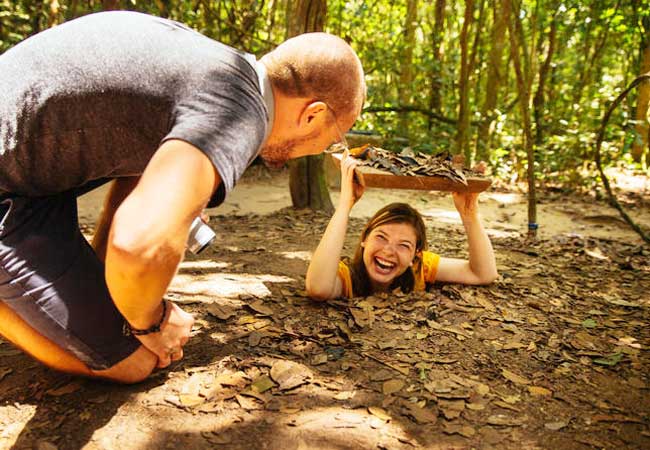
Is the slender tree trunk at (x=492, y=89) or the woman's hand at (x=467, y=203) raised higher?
the slender tree trunk at (x=492, y=89)

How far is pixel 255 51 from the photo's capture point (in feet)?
26.9

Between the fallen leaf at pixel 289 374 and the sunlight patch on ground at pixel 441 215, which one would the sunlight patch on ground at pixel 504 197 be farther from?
the fallen leaf at pixel 289 374

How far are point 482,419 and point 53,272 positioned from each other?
1.49 meters

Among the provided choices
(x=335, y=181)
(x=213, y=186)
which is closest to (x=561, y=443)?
(x=213, y=186)

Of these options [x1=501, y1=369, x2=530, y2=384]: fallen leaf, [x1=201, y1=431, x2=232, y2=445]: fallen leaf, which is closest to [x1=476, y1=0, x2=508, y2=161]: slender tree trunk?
[x1=501, y1=369, x2=530, y2=384]: fallen leaf

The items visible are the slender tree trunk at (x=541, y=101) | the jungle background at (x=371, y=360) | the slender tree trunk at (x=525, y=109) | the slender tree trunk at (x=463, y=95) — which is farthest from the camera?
the slender tree trunk at (x=541, y=101)

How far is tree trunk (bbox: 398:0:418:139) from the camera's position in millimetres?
8492

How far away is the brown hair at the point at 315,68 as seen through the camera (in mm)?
1575

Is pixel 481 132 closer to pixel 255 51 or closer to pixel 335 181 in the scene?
pixel 335 181

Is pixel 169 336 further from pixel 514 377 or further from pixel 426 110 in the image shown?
pixel 426 110

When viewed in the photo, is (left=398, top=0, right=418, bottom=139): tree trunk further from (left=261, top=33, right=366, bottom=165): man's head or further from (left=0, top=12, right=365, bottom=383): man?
(left=0, top=12, right=365, bottom=383): man

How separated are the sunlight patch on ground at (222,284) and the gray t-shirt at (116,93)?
132 centimetres

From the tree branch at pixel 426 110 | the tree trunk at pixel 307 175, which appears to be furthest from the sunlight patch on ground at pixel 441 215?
the tree branch at pixel 426 110

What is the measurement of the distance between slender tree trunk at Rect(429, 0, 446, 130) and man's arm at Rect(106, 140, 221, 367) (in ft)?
23.3
